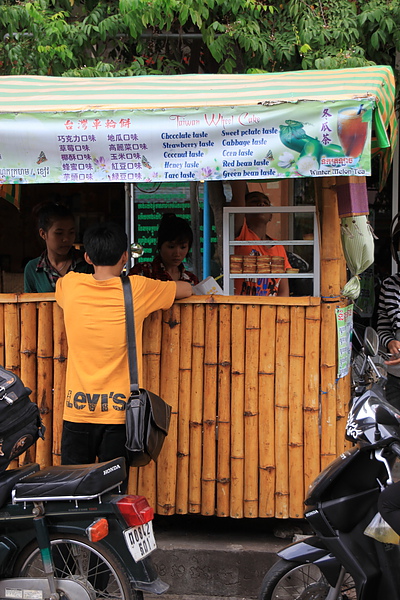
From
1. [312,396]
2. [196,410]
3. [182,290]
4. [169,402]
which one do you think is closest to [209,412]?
[196,410]

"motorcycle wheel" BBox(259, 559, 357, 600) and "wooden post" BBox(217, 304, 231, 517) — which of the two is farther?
"wooden post" BBox(217, 304, 231, 517)

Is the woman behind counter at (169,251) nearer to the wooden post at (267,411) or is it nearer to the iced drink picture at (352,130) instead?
the wooden post at (267,411)

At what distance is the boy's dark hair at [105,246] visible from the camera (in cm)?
332

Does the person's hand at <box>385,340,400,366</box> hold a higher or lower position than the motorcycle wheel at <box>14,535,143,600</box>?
higher

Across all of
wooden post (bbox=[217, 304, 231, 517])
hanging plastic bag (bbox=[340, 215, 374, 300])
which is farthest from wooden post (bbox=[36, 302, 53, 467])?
hanging plastic bag (bbox=[340, 215, 374, 300])

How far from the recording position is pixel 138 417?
3238mm

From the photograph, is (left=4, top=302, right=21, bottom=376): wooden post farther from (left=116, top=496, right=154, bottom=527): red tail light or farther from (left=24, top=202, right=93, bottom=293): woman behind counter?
(left=116, top=496, right=154, bottom=527): red tail light

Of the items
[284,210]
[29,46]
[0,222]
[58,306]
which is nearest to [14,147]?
[58,306]

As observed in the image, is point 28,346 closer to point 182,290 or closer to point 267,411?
point 182,290

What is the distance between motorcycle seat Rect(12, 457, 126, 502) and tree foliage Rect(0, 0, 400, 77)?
13.4 ft

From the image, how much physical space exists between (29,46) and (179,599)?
5200 millimetres

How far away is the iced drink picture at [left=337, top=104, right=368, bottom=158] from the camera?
3053 millimetres

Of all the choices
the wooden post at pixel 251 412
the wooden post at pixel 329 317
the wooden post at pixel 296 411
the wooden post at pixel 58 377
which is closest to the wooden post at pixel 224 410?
the wooden post at pixel 251 412

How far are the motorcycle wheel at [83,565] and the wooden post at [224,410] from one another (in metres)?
1.12
